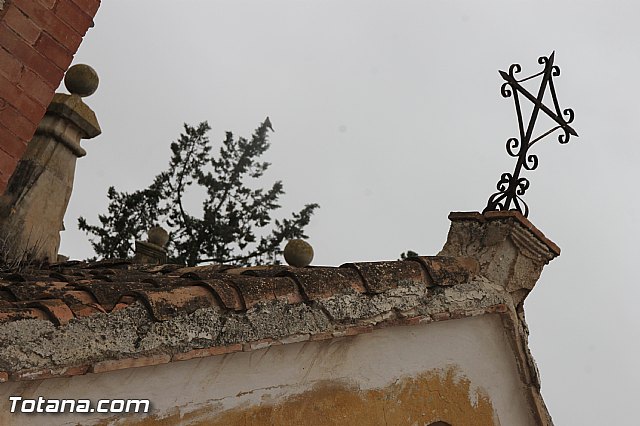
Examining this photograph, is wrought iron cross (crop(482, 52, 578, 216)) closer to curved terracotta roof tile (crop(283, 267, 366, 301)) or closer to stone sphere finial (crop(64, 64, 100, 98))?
curved terracotta roof tile (crop(283, 267, 366, 301))

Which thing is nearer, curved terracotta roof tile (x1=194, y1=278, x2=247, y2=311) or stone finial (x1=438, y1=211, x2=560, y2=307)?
curved terracotta roof tile (x1=194, y1=278, x2=247, y2=311)

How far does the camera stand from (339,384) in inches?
137

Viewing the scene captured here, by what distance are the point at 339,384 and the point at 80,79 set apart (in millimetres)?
4730

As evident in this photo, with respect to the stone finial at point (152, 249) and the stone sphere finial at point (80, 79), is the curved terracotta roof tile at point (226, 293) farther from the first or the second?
the stone finial at point (152, 249)

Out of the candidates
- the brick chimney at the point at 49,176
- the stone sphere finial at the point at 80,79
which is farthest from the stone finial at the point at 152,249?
the stone sphere finial at the point at 80,79

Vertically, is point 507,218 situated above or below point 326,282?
above

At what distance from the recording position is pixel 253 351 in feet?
10.1

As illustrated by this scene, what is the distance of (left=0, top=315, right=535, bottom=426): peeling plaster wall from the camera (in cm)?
267

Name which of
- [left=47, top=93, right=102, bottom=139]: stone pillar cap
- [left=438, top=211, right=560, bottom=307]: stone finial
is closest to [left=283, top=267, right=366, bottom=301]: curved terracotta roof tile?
[left=438, top=211, right=560, bottom=307]: stone finial

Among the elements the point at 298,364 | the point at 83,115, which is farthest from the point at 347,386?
the point at 83,115

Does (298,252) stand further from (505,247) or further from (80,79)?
(80,79)

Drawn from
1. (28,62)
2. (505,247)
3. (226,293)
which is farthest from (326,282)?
(28,62)

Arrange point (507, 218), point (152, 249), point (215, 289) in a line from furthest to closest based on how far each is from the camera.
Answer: point (152, 249), point (507, 218), point (215, 289)

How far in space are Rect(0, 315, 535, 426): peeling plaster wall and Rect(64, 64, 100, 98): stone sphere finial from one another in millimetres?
4612
